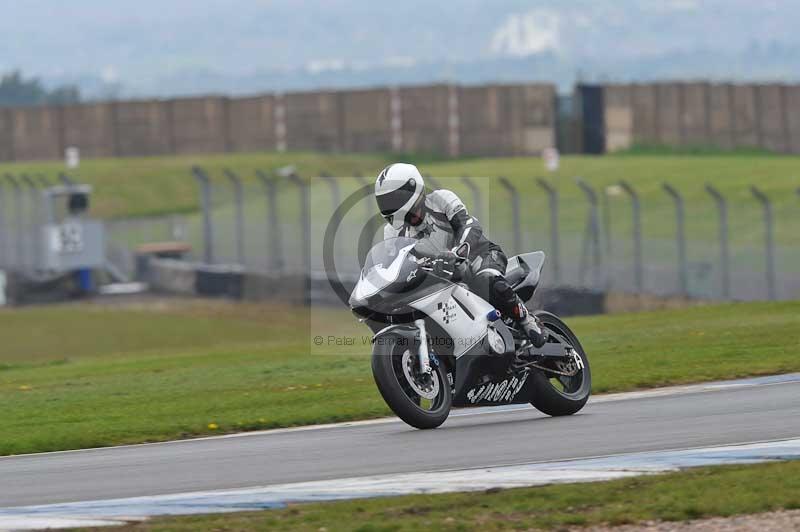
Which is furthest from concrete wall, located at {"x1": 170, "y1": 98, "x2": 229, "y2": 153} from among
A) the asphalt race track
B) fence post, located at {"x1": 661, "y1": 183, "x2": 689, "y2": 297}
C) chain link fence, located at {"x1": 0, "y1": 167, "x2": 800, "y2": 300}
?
the asphalt race track

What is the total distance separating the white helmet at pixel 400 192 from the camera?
37.5 ft

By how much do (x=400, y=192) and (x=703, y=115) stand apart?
53.6 m

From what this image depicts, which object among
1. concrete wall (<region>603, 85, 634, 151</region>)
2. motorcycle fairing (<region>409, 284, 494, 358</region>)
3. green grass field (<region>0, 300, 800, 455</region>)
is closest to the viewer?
motorcycle fairing (<region>409, 284, 494, 358</region>)

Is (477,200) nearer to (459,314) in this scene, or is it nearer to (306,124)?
(459,314)

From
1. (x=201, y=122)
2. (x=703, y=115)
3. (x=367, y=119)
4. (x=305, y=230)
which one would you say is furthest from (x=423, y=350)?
(x=201, y=122)

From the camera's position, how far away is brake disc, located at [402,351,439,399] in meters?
11.4

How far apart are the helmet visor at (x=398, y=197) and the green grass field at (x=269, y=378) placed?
99.1 inches

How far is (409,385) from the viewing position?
11539 mm

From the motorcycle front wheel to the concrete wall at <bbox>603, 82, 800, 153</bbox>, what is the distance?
51.2 m

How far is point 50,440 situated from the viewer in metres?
12.8

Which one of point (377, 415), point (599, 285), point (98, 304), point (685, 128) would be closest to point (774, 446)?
point (377, 415)

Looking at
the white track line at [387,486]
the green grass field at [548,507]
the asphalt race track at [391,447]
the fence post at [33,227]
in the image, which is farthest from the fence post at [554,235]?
the green grass field at [548,507]

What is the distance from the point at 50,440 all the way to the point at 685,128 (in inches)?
2107

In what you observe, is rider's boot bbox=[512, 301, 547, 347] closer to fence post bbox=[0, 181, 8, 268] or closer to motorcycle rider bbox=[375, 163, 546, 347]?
motorcycle rider bbox=[375, 163, 546, 347]
